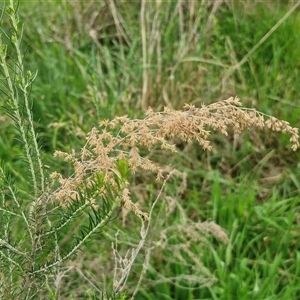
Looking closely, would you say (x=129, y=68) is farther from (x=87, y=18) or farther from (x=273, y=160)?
(x=273, y=160)

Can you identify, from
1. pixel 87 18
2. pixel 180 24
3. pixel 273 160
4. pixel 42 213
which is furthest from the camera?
pixel 87 18

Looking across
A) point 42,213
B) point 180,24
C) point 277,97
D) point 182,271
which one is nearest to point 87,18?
point 180,24

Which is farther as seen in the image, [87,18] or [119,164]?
[87,18]

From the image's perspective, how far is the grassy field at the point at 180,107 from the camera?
1993mm

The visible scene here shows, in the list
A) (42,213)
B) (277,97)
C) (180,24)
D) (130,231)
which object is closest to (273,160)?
(277,97)

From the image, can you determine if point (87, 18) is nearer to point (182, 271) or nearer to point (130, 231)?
point (130, 231)

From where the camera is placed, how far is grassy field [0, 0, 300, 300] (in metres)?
1.99

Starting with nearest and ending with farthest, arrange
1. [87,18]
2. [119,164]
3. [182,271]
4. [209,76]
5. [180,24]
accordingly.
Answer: [119,164]
[182,271]
[209,76]
[180,24]
[87,18]

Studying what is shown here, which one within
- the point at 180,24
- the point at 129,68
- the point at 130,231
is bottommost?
the point at 130,231

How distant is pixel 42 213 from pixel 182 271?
1035 millimetres

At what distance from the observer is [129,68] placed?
2.96 m

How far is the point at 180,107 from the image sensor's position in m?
2.75

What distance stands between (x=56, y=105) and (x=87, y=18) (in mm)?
849

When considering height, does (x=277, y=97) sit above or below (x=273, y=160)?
above
